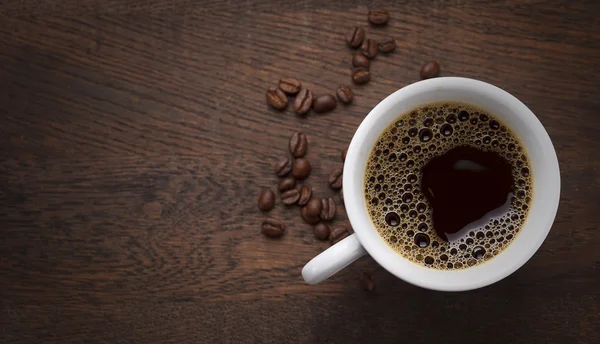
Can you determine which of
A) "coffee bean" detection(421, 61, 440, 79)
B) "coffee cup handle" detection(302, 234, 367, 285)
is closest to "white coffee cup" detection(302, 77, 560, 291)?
"coffee cup handle" detection(302, 234, 367, 285)

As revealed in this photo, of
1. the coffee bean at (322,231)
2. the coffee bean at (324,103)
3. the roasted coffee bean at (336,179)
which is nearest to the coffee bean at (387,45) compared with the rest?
the coffee bean at (324,103)

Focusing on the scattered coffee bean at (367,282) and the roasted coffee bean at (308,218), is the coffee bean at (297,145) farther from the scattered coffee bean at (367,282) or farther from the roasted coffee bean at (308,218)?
the scattered coffee bean at (367,282)

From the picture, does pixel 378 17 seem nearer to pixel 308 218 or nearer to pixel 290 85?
pixel 290 85

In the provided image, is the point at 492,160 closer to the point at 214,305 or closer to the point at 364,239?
the point at 364,239

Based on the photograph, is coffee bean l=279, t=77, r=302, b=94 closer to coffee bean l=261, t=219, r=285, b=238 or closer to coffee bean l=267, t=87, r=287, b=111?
coffee bean l=267, t=87, r=287, b=111

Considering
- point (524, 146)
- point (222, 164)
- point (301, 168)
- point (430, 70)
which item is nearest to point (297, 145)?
point (301, 168)

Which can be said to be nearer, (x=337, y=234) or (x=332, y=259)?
(x=332, y=259)

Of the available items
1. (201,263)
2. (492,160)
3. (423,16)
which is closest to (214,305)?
(201,263)
